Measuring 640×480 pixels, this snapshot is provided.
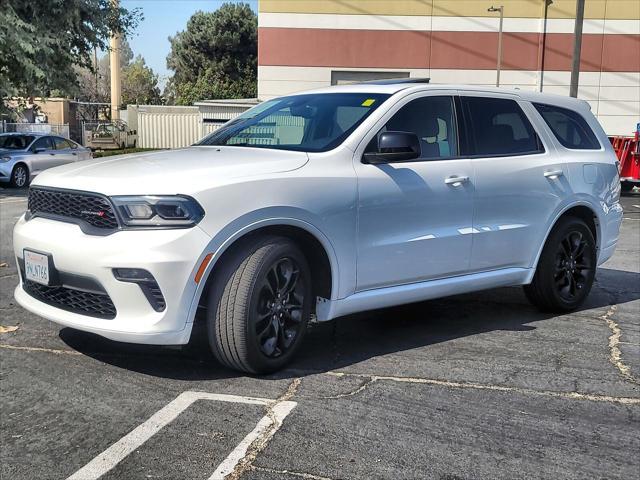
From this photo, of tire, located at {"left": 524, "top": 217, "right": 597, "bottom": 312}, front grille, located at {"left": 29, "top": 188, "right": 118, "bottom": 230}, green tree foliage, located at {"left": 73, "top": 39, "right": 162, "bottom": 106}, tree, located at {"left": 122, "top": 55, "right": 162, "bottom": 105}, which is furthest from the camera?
tree, located at {"left": 122, "top": 55, "right": 162, "bottom": 105}

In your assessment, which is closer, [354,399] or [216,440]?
[216,440]

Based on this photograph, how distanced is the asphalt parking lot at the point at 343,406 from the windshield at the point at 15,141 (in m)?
15.3

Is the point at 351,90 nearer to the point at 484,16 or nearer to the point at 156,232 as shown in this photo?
the point at 156,232

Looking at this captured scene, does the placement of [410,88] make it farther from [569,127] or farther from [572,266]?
[572,266]

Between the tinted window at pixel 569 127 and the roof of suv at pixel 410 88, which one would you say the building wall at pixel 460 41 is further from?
the roof of suv at pixel 410 88

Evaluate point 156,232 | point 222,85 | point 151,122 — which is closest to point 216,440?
point 156,232

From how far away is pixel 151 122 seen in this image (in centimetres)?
3691

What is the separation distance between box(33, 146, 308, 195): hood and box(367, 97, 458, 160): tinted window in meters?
0.90

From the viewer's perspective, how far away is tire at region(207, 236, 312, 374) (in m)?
3.99

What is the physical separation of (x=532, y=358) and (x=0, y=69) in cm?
1721

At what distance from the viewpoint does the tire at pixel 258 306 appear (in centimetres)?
399

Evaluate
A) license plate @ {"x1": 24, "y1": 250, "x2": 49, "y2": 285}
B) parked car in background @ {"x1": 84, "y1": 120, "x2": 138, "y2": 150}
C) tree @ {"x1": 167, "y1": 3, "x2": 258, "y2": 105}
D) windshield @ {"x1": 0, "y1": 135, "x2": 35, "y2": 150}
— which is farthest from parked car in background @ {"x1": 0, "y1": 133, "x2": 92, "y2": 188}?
tree @ {"x1": 167, "y1": 3, "x2": 258, "y2": 105}

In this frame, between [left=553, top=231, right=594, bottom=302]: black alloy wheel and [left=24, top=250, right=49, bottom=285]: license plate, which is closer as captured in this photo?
[left=24, top=250, right=49, bottom=285]: license plate

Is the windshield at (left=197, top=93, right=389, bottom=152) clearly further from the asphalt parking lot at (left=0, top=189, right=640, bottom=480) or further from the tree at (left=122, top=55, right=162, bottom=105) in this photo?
the tree at (left=122, top=55, right=162, bottom=105)
